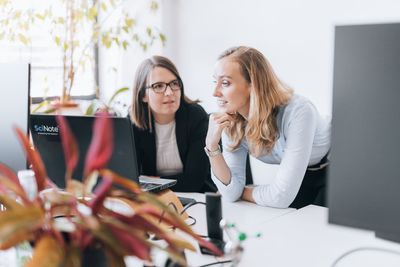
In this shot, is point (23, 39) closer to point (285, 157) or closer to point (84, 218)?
point (285, 157)

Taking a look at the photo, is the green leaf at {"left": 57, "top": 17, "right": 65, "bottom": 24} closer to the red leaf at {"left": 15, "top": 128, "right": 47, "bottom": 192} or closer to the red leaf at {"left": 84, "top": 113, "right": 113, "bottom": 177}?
the red leaf at {"left": 15, "top": 128, "right": 47, "bottom": 192}

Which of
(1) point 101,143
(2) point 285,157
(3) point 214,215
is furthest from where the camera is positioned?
(2) point 285,157

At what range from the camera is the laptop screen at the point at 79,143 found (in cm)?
142

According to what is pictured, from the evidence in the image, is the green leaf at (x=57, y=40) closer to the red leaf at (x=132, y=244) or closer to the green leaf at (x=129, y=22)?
the green leaf at (x=129, y=22)

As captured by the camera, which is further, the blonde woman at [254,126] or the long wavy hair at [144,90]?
the long wavy hair at [144,90]

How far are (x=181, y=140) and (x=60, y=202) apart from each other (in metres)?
1.50

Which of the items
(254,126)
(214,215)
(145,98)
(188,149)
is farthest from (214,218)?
(145,98)

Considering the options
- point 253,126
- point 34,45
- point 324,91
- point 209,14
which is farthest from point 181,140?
point 34,45

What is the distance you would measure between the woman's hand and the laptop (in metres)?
0.37

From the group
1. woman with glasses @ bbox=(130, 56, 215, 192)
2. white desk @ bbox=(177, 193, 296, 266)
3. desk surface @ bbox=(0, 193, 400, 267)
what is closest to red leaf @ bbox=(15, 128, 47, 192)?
desk surface @ bbox=(0, 193, 400, 267)

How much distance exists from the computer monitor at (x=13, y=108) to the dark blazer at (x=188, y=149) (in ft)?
2.67

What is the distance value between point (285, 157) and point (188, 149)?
60cm

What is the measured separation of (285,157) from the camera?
1.82m

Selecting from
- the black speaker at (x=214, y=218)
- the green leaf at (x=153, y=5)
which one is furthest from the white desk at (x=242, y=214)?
the green leaf at (x=153, y=5)
